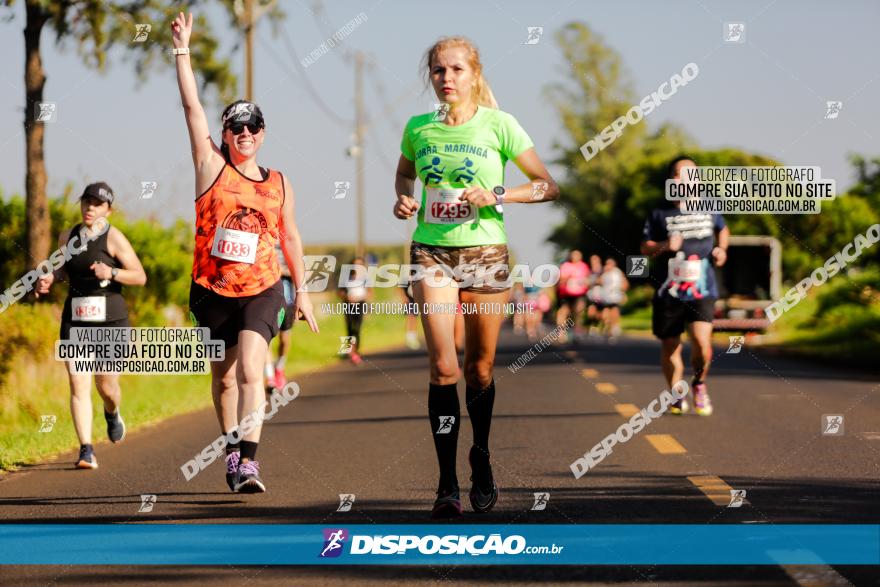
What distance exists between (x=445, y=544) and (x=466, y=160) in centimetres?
175

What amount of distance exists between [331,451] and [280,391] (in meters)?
5.56

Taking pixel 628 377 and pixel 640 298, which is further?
pixel 640 298

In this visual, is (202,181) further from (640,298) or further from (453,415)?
(640,298)

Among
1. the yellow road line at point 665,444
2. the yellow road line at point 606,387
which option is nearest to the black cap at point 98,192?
the yellow road line at point 665,444

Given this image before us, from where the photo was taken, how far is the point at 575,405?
12.7 metres

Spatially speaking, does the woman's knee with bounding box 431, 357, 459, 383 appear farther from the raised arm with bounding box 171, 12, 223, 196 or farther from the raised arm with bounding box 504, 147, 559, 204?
the raised arm with bounding box 171, 12, 223, 196

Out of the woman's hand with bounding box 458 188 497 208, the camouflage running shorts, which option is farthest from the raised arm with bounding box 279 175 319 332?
the woman's hand with bounding box 458 188 497 208

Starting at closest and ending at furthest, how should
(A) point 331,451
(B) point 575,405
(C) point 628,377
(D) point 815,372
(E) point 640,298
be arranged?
(A) point 331,451
(B) point 575,405
(C) point 628,377
(D) point 815,372
(E) point 640,298

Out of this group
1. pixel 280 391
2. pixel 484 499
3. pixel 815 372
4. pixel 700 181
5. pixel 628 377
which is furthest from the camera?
pixel 815 372

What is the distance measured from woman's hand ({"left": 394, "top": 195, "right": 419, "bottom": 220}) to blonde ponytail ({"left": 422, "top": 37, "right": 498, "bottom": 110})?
590 mm

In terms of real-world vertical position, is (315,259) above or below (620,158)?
→ below

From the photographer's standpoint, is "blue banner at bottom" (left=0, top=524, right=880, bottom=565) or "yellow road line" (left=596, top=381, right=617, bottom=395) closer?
"blue banner at bottom" (left=0, top=524, right=880, bottom=565)

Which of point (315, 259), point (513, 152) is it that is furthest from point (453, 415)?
point (315, 259)

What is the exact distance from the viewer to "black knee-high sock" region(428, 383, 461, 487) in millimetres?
6270
